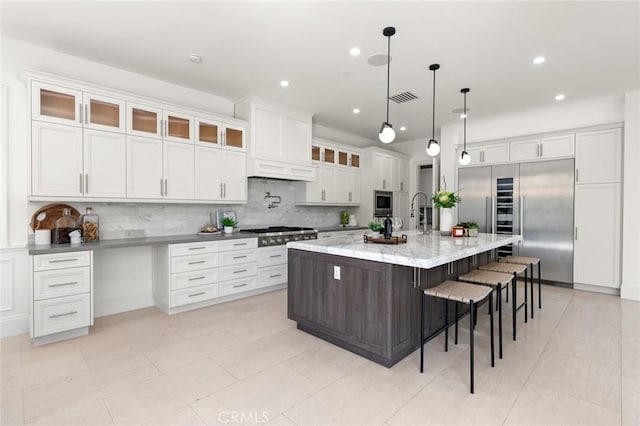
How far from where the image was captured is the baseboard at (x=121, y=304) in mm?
3588

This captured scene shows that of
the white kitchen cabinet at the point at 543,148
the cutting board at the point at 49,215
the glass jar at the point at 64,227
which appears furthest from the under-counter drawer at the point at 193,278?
the white kitchen cabinet at the point at 543,148

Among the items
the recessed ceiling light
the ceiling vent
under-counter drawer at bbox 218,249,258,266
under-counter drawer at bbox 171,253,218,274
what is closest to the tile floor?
under-counter drawer at bbox 171,253,218,274

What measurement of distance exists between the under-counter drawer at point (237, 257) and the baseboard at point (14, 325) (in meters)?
1.96

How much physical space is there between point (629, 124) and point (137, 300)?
6.92 metres

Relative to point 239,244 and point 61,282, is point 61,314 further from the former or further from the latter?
point 239,244

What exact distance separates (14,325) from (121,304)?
924 millimetres

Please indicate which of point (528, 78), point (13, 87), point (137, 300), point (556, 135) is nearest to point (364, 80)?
point (528, 78)

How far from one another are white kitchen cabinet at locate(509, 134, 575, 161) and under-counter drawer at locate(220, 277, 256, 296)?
187 inches

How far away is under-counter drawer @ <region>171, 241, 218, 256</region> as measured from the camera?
12.0 ft

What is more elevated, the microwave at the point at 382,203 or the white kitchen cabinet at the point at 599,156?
the white kitchen cabinet at the point at 599,156

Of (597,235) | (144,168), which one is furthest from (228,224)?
(597,235)

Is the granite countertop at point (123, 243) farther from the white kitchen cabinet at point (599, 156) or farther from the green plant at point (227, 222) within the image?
the white kitchen cabinet at point (599, 156)

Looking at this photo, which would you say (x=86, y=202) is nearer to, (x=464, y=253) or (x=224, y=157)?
(x=224, y=157)

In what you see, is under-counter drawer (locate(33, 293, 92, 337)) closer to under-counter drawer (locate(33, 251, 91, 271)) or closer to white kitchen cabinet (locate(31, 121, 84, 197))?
under-counter drawer (locate(33, 251, 91, 271))
